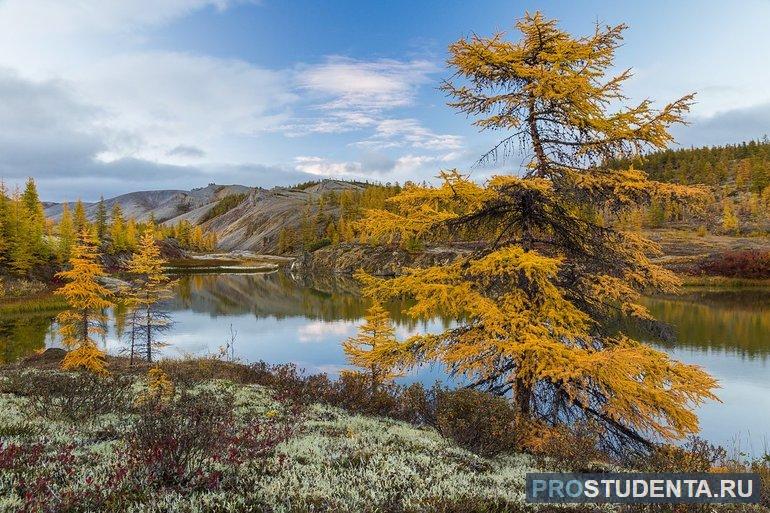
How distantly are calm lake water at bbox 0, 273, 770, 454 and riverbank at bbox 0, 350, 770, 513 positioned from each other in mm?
9413

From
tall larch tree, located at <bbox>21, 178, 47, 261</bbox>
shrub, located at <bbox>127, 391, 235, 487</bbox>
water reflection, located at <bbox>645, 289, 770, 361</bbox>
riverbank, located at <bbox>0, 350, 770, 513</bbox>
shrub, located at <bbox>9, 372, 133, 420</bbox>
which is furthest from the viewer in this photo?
tall larch tree, located at <bbox>21, 178, 47, 261</bbox>

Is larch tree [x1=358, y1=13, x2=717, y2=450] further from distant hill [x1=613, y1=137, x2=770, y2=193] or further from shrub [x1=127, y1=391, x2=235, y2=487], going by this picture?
distant hill [x1=613, y1=137, x2=770, y2=193]

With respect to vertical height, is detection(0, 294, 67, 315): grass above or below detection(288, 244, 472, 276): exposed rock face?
below

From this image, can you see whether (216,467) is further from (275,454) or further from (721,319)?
(721,319)

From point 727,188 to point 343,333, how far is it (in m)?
166

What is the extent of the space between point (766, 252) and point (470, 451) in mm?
93202

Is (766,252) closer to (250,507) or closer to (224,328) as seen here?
(224,328)

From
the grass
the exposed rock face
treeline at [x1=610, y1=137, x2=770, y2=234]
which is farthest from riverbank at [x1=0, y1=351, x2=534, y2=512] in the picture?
treeline at [x1=610, y1=137, x2=770, y2=234]

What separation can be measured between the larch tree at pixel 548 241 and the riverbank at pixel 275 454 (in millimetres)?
1589

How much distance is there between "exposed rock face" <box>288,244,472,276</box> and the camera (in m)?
94.3

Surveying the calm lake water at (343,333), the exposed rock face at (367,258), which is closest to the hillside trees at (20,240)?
the calm lake water at (343,333)

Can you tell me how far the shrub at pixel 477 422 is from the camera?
32.8ft

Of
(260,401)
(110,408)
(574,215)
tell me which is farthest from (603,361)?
(110,408)

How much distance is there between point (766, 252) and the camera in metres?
78.2
